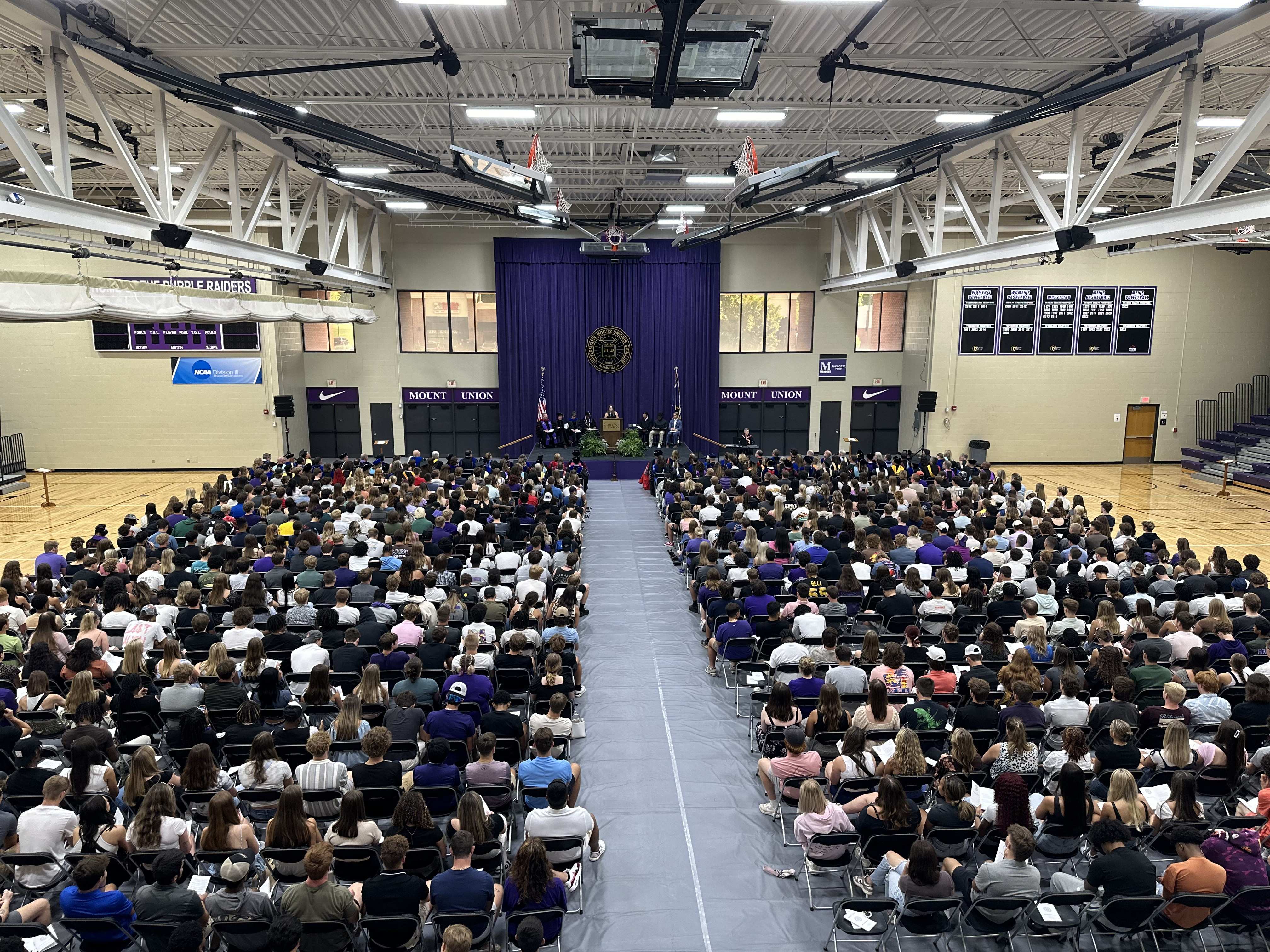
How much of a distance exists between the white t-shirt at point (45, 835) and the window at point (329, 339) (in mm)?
22729

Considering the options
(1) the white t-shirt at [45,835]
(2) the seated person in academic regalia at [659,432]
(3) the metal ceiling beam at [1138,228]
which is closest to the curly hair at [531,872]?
(1) the white t-shirt at [45,835]

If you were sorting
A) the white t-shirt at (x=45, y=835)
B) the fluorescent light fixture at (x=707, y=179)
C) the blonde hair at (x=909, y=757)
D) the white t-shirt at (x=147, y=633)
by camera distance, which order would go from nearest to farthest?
1. the white t-shirt at (x=45, y=835)
2. the blonde hair at (x=909, y=757)
3. the white t-shirt at (x=147, y=633)
4. the fluorescent light fixture at (x=707, y=179)

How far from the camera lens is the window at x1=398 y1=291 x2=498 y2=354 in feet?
86.1

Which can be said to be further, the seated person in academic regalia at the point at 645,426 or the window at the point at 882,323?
the window at the point at 882,323

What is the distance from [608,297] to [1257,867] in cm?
2405

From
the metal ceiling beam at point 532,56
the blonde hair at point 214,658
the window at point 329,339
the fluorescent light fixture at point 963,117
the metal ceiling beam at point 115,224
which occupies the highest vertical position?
the metal ceiling beam at point 532,56

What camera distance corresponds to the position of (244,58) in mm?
10961

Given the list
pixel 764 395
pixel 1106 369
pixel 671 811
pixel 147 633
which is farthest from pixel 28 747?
pixel 1106 369

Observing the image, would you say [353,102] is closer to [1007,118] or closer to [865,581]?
[1007,118]

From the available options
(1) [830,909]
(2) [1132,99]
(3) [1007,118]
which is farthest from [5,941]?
(2) [1132,99]

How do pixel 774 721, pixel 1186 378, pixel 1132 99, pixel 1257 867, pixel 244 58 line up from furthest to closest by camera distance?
pixel 1186 378, pixel 1132 99, pixel 244 58, pixel 774 721, pixel 1257 867

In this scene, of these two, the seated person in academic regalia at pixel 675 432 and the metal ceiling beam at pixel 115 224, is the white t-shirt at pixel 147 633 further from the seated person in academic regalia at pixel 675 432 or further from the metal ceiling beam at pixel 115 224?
the seated person in academic regalia at pixel 675 432

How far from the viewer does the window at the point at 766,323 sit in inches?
1062

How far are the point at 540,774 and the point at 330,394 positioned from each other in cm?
2320
